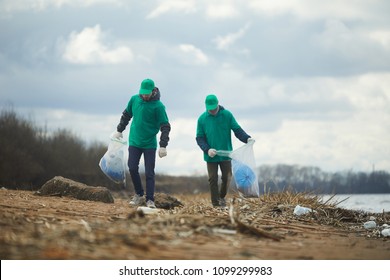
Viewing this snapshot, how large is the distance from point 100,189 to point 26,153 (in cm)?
2347

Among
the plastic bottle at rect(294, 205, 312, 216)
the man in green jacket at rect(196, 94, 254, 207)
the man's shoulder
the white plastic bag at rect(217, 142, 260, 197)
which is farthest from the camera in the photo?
the man's shoulder

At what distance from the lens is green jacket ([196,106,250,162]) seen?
9500mm

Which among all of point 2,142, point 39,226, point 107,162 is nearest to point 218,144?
point 107,162

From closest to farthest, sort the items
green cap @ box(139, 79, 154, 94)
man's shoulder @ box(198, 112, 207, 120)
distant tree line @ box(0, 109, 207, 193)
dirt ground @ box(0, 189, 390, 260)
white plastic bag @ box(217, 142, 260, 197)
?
dirt ground @ box(0, 189, 390, 260)
green cap @ box(139, 79, 154, 94)
white plastic bag @ box(217, 142, 260, 197)
man's shoulder @ box(198, 112, 207, 120)
distant tree line @ box(0, 109, 207, 193)

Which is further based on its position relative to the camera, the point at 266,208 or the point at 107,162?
the point at 107,162

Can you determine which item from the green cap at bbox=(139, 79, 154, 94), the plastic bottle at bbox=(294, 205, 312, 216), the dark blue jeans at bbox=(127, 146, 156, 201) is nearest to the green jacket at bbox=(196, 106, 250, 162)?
the dark blue jeans at bbox=(127, 146, 156, 201)

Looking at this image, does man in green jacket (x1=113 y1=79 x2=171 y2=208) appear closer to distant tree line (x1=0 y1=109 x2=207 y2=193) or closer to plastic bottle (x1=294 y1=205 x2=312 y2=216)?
plastic bottle (x1=294 y1=205 x2=312 y2=216)

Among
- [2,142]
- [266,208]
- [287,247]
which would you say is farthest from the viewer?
[2,142]

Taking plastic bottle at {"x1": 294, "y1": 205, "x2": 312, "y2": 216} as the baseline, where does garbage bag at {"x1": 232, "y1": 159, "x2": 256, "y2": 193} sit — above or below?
above

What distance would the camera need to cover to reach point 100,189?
10.6 m

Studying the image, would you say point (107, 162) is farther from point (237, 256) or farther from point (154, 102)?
point (237, 256)

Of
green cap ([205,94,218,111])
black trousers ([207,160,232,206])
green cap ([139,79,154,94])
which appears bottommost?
black trousers ([207,160,232,206])

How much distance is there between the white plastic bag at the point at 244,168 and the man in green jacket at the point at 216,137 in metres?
0.19
